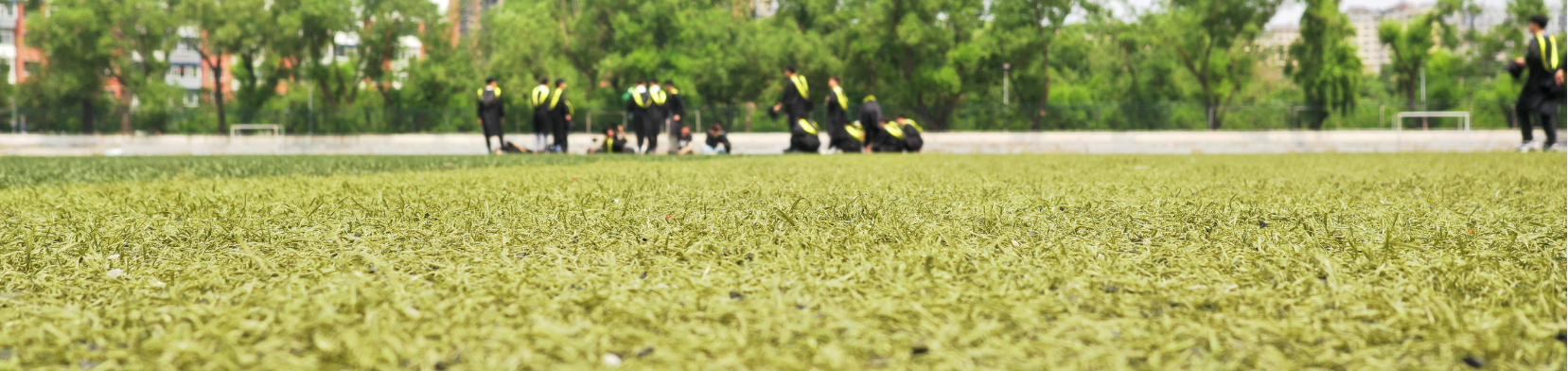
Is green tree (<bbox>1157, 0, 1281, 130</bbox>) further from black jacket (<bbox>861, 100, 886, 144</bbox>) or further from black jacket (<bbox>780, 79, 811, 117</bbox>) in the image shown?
black jacket (<bbox>780, 79, 811, 117</bbox>)

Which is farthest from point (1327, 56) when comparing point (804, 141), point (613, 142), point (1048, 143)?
point (613, 142)

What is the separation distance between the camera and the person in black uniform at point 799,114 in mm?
19141

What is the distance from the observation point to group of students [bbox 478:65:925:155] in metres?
19.1

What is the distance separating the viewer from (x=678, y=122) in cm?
2088

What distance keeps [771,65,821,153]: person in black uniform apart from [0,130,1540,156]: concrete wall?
2.99 metres

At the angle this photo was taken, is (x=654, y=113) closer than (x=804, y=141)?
No

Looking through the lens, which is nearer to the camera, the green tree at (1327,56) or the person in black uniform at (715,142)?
the person in black uniform at (715,142)

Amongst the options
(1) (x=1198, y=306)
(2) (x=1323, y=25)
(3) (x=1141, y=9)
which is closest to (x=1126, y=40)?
(3) (x=1141, y=9)

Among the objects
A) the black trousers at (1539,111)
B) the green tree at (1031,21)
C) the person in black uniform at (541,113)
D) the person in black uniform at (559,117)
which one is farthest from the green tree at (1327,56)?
the person in black uniform at (541,113)

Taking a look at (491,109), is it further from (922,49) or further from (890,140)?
(922,49)

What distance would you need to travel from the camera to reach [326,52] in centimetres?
4762

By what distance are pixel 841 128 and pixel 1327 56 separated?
27.4m

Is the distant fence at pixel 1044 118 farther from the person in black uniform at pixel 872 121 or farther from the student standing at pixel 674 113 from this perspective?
the person in black uniform at pixel 872 121

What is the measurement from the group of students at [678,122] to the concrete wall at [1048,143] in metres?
2.36
